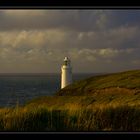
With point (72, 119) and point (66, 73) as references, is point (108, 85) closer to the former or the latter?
point (72, 119)

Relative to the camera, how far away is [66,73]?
9.33 m

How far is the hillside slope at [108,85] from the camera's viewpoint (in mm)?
5742

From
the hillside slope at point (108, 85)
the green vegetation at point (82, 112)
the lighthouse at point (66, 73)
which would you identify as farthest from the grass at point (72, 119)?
the lighthouse at point (66, 73)

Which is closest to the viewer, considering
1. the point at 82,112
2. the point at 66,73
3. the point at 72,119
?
the point at 72,119

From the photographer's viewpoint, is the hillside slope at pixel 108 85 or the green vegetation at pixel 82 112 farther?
the hillside slope at pixel 108 85

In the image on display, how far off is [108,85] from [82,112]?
1298mm

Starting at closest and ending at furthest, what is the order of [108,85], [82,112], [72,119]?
[72,119], [82,112], [108,85]

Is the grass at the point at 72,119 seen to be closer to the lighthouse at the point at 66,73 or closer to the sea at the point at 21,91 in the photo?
the sea at the point at 21,91

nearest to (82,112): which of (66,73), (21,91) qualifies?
(66,73)

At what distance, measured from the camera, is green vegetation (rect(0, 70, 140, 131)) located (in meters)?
4.45

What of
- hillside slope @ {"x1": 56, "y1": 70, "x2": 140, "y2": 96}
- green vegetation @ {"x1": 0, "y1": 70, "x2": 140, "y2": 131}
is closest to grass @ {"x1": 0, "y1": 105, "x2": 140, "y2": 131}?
green vegetation @ {"x1": 0, "y1": 70, "x2": 140, "y2": 131}

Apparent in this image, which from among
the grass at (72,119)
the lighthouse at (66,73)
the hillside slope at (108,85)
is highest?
the lighthouse at (66,73)

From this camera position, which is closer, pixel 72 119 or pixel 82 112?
pixel 72 119

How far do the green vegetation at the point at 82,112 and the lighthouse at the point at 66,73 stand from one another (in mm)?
2585
